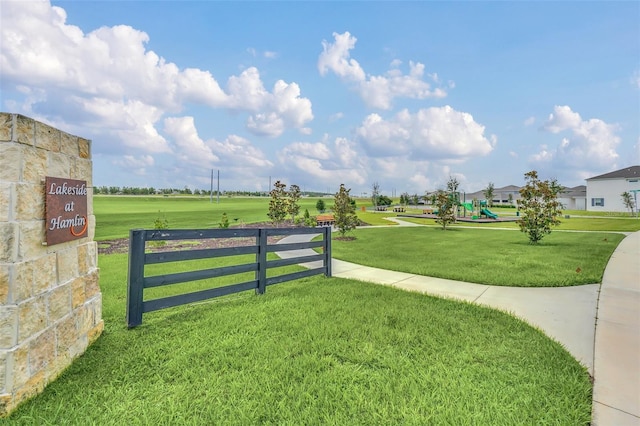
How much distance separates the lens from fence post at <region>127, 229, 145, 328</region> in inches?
161

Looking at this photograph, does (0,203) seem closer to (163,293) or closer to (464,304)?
(163,293)

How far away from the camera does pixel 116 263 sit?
31.1 ft

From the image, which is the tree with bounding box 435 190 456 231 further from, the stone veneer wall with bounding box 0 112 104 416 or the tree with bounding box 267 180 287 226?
the stone veneer wall with bounding box 0 112 104 416

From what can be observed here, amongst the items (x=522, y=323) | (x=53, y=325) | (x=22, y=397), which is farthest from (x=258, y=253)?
(x=522, y=323)

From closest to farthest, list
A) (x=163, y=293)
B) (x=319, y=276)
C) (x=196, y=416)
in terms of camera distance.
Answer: (x=196, y=416) → (x=163, y=293) → (x=319, y=276)

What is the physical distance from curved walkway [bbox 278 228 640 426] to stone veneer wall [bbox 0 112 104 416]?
456cm

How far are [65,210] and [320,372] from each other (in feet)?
10.1

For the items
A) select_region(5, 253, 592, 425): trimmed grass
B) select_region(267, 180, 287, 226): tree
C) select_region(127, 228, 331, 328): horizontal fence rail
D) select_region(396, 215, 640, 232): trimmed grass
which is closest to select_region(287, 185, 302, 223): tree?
select_region(267, 180, 287, 226): tree

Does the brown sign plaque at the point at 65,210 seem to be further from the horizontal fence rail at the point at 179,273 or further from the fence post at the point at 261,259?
the fence post at the point at 261,259

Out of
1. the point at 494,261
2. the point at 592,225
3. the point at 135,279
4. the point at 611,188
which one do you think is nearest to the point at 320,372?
the point at 135,279

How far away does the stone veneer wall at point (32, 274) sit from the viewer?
241 centimetres

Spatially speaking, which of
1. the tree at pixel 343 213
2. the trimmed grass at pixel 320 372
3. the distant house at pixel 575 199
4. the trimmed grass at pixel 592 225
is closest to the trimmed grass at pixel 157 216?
the tree at pixel 343 213

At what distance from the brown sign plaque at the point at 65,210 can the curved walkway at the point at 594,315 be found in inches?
193

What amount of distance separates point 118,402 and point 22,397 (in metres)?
0.77
